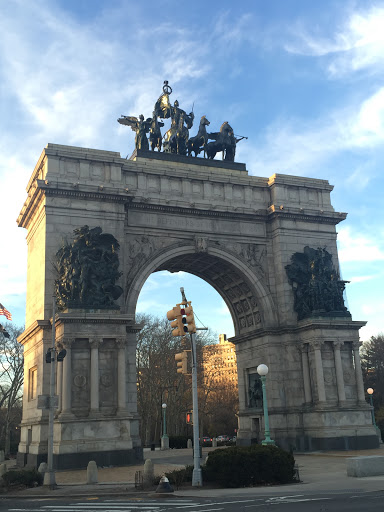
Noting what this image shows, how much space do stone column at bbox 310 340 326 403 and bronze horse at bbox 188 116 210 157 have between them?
1582 centimetres

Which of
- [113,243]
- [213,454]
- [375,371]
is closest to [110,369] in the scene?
[113,243]

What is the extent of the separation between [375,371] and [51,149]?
54616 millimetres

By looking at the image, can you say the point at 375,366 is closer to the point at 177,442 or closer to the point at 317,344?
the point at 177,442

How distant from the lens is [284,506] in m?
13.7

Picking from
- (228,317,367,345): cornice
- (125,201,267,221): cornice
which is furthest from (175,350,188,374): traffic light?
(125,201,267,221): cornice

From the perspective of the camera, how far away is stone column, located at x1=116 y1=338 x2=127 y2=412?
3075 centimetres

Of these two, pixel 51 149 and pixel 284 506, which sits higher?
Answer: pixel 51 149

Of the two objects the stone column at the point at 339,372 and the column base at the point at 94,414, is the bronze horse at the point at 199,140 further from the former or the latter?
the column base at the point at 94,414

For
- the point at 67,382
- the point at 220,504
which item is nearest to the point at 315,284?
the point at 67,382

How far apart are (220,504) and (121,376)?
1661 centimetres

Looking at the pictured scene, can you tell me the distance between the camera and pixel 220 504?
15.0 meters

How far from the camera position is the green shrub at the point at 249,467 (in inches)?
761

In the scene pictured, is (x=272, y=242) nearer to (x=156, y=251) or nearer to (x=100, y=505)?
(x=156, y=251)

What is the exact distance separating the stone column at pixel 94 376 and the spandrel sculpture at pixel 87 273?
6.61ft
